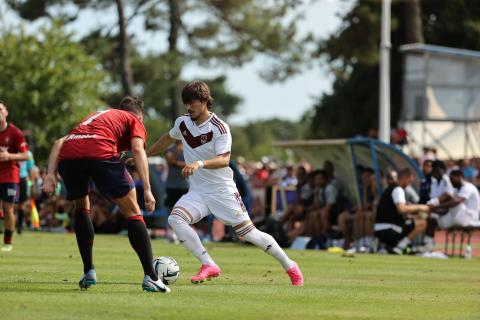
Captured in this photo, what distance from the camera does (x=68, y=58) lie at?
54.4 m

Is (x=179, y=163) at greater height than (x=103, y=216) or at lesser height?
greater

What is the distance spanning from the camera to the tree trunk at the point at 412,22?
151 feet

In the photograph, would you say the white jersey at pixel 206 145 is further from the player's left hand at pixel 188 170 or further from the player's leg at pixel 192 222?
the player's left hand at pixel 188 170

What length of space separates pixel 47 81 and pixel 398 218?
3248cm

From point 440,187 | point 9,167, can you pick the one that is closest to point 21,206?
point 9,167

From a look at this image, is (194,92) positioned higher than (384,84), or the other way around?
(194,92)

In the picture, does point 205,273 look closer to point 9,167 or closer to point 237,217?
point 237,217

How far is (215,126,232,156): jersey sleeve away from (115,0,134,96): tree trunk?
30.5 meters

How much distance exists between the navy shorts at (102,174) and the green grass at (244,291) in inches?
37.7

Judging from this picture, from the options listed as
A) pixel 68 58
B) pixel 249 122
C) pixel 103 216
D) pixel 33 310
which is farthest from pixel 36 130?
pixel 249 122

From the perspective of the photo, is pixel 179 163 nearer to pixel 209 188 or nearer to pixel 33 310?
pixel 209 188

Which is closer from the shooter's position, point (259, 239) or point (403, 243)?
point (259, 239)

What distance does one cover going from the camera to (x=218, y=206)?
12812mm

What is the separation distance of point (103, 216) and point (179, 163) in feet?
25.0
